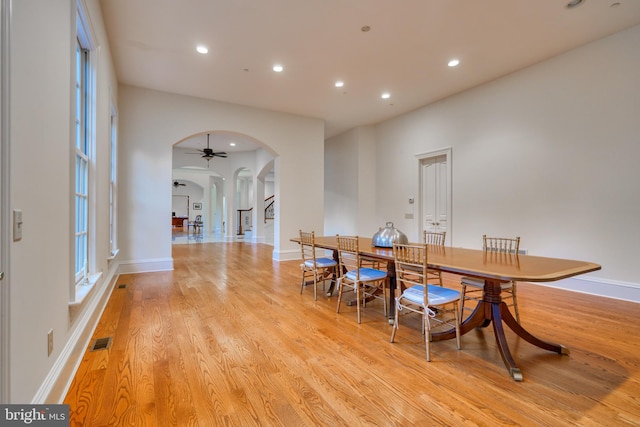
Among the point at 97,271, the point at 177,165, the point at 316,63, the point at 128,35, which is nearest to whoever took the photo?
the point at 97,271

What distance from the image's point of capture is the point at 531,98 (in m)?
4.67

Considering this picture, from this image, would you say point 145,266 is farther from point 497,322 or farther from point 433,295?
point 497,322

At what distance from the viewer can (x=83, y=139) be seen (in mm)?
2818

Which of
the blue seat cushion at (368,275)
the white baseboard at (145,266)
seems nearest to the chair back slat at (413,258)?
the blue seat cushion at (368,275)

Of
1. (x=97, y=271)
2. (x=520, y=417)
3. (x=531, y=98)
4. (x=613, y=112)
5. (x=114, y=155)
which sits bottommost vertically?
(x=520, y=417)

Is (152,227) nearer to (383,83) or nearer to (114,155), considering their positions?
(114,155)

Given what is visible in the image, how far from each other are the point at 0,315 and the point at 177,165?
10328 millimetres

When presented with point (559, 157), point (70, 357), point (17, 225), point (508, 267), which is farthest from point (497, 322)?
point (559, 157)

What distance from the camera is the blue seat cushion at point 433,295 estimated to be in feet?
7.59

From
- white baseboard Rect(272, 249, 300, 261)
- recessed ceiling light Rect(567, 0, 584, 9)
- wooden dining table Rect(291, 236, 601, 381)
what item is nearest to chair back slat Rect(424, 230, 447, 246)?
wooden dining table Rect(291, 236, 601, 381)

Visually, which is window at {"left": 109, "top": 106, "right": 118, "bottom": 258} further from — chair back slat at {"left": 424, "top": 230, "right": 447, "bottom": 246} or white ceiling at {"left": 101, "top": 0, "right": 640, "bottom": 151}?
chair back slat at {"left": 424, "top": 230, "right": 447, "bottom": 246}

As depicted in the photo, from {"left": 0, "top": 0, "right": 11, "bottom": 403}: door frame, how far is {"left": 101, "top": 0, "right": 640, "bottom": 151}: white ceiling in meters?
2.71

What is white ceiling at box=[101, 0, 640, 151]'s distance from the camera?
335 cm

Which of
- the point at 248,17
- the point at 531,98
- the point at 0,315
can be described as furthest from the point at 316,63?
the point at 0,315
